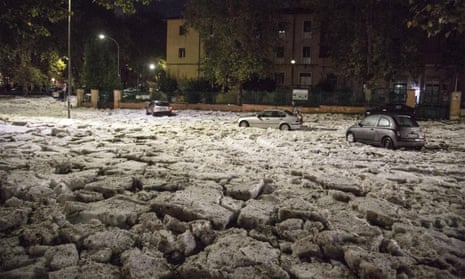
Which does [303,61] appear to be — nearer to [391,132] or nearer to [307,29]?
[307,29]

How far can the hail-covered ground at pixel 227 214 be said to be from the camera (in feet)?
17.8

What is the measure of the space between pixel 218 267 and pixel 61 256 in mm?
2207

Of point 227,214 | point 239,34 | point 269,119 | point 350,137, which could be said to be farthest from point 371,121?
point 239,34

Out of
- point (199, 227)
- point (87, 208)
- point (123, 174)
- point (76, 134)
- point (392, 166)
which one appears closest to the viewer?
point (199, 227)

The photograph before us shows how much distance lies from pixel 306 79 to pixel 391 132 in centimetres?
3724

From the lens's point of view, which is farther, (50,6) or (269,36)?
(269,36)

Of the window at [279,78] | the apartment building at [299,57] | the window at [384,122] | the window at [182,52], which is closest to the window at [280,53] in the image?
the apartment building at [299,57]

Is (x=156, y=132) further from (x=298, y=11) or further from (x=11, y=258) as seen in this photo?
(x=298, y=11)

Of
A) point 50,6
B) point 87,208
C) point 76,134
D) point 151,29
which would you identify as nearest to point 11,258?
point 87,208

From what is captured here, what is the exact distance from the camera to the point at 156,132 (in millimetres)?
20906

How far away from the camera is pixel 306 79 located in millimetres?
52094

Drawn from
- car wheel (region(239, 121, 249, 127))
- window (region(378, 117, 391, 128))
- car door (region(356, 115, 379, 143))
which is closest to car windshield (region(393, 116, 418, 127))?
window (region(378, 117, 391, 128))

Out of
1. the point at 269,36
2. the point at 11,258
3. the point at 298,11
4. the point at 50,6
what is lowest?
the point at 11,258

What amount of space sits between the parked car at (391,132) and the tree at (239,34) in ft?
73.0
